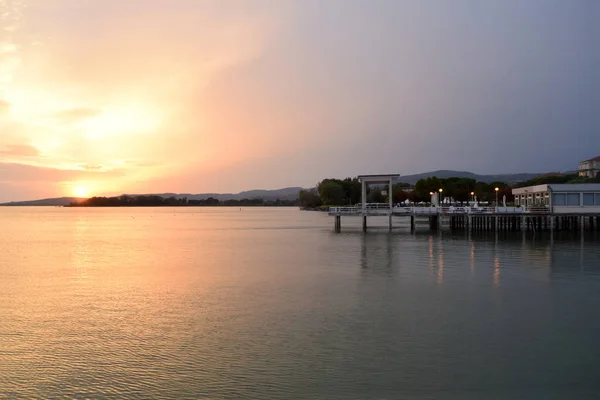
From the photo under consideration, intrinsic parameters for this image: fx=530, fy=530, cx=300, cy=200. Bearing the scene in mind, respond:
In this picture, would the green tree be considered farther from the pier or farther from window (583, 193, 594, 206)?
window (583, 193, 594, 206)

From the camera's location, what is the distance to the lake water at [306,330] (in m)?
12.2

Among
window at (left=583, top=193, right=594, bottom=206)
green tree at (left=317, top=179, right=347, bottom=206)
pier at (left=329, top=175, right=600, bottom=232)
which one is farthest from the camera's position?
green tree at (left=317, top=179, right=347, bottom=206)

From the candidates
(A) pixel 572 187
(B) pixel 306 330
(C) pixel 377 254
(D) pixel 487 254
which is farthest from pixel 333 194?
(B) pixel 306 330

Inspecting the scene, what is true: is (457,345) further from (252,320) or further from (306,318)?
(252,320)

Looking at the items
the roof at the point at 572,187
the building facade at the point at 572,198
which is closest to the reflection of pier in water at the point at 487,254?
the building facade at the point at 572,198

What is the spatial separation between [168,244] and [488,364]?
4382 cm

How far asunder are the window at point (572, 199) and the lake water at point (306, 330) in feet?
83.6

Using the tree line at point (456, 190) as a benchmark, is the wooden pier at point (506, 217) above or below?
below

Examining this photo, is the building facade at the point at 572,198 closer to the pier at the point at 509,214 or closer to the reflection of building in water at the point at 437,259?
the pier at the point at 509,214

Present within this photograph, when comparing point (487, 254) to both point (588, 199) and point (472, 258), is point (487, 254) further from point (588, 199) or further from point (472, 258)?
point (588, 199)

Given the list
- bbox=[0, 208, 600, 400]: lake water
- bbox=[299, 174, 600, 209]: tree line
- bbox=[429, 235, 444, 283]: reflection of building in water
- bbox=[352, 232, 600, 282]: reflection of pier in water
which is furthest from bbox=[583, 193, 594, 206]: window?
bbox=[299, 174, 600, 209]: tree line

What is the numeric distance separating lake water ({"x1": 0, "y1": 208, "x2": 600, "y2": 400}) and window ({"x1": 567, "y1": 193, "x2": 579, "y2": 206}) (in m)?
25.5

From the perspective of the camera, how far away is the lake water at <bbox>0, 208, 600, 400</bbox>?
12.2 meters

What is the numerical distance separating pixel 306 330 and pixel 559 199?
4908 centimetres
